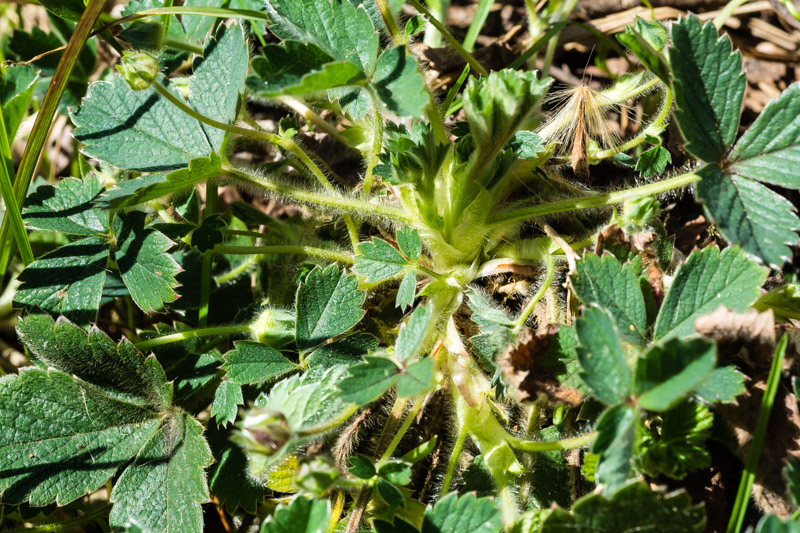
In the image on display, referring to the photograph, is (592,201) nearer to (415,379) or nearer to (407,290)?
(407,290)

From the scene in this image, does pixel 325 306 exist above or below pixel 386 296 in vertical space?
above

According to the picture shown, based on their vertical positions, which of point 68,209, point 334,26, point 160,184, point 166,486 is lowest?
point 166,486

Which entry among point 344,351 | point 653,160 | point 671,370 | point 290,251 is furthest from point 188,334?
point 653,160

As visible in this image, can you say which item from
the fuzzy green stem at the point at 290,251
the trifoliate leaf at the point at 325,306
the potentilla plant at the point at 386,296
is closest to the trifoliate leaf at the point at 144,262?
the potentilla plant at the point at 386,296

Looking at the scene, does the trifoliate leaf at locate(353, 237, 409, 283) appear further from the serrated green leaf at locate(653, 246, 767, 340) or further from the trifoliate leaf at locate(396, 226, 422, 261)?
the serrated green leaf at locate(653, 246, 767, 340)

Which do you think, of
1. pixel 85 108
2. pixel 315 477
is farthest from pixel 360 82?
pixel 85 108

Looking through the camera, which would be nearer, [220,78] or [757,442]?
[757,442]

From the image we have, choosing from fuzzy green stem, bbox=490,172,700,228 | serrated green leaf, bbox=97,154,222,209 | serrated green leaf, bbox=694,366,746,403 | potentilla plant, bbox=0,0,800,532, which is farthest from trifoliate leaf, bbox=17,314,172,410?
serrated green leaf, bbox=694,366,746,403
